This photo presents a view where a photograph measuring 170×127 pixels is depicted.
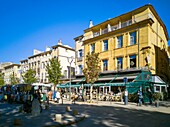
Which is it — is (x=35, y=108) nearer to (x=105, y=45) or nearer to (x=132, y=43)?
(x=132, y=43)

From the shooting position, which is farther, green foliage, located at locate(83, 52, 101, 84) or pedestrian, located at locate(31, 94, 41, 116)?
green foliage, located at locate(83, 52, 101, 84)

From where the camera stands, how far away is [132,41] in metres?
25.3

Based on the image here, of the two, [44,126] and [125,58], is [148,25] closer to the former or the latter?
[125,58]

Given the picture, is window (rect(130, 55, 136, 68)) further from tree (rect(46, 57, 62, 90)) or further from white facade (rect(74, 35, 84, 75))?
tree (rect(46, 57, 62, 90))

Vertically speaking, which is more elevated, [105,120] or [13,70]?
[13,70]

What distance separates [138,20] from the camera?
975 inches

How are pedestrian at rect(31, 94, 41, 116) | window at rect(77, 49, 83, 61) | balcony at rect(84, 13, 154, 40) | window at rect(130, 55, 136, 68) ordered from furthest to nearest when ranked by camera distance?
1. window at rect(77, 49, 83, 61)
2. window at rect(130, 55, 136, 68)
3. balcony at rect(84, 13, 154, 40)
4. pedestrian at rect(31, 94, 41, 116)

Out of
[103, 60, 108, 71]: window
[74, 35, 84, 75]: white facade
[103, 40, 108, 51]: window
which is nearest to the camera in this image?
[103, 60, 108, 71]: window

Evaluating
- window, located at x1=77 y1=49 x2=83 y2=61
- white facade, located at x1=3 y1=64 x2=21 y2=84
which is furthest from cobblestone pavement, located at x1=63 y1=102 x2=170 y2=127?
white facade, located at x1=3 y1=64 x2=21 y2=84

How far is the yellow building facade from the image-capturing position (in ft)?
77.3

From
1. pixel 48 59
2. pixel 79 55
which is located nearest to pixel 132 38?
pixel 79 55

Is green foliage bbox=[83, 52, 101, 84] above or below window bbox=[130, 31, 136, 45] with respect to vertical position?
below

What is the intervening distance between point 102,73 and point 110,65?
1.76m

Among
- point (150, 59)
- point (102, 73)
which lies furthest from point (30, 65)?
point (150, 59)
